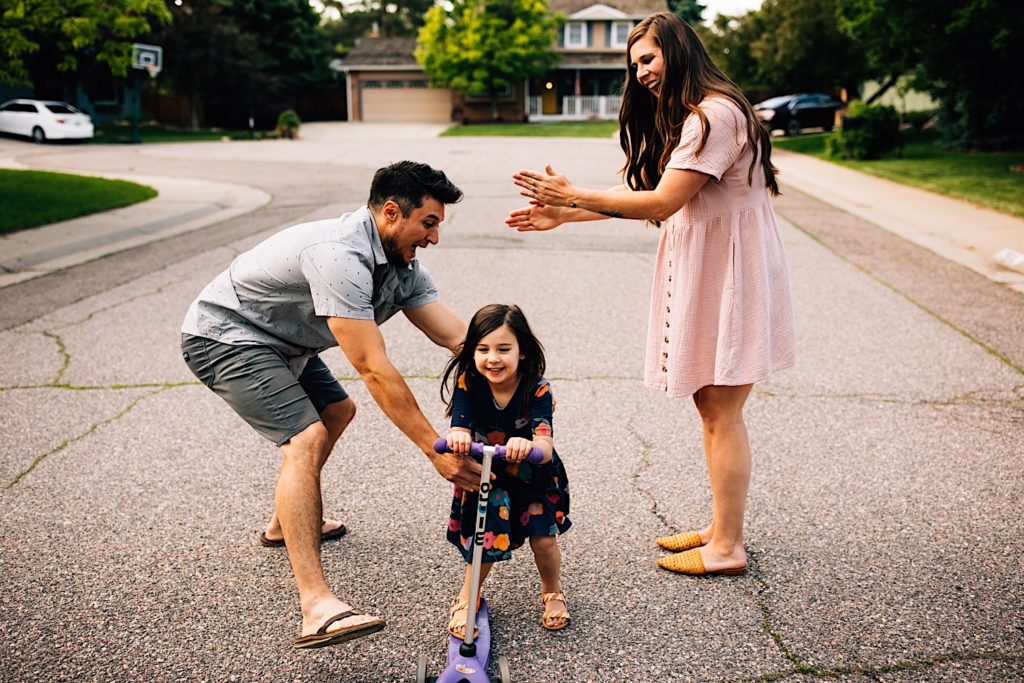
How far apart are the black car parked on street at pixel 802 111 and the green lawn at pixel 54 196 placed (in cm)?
2357

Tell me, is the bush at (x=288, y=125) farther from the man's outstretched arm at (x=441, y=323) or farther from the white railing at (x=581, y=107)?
the man's outstretched arm at (x=441, y=323)

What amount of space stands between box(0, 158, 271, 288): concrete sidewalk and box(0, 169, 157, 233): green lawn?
0.22 meters

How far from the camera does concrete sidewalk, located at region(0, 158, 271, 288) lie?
30.5 feet

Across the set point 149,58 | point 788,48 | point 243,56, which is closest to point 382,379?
point 788,48

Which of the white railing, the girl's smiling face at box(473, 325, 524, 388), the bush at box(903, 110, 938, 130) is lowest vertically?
the girl's smiling face at box(473, 325, 524, 388)

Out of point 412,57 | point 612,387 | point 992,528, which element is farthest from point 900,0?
point 412,57

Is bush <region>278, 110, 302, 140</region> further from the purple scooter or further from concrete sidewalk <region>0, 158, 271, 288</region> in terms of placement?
the purple scooter

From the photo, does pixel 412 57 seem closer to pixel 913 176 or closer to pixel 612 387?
pixel 913 176

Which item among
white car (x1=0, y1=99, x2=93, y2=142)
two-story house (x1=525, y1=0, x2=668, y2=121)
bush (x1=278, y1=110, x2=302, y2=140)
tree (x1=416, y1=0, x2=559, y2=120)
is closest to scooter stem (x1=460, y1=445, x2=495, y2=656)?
white car (x1=0, y1=99, x2=93, y2=142)

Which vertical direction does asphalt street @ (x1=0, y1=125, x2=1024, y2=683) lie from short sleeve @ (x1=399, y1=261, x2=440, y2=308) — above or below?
below

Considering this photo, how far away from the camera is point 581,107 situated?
47094 mm

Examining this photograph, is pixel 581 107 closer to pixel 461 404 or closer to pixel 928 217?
pixel 928 217

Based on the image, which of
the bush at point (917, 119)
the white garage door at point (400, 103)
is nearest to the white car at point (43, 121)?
the white garage door at point (400, 103)

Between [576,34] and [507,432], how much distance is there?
49.2 m
